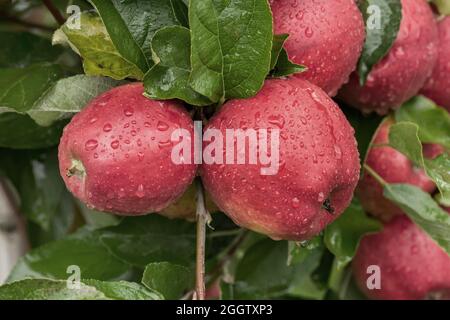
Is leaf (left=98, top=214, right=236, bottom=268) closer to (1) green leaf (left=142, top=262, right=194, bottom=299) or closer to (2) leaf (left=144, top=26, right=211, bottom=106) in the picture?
(1) green leaf (left=142, top=262, right=194, bottom=299)

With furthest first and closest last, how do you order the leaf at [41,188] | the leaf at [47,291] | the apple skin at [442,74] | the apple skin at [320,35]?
the leaf at [41,188], the apple skin at [442,74], the apple skin at [320,35], the leaf at [47,291]

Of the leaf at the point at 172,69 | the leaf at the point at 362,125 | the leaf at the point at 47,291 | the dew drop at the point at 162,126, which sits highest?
the leaf at the point at 172,69

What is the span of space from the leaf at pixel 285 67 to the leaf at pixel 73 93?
0.16 meters

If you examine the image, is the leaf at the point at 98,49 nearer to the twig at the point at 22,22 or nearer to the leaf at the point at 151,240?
the leaf at the point at 151,240

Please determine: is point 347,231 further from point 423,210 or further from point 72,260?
point 72,260

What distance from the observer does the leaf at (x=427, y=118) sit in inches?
36.8

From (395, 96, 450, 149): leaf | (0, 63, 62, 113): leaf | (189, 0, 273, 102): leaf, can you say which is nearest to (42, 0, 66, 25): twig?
(0, 63, 62, 113): leaf

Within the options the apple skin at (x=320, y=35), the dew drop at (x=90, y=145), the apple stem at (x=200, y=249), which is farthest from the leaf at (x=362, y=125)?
the dew drop at (x=90, y=145)

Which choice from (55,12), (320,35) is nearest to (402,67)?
(320,35)

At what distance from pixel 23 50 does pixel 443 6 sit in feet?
1.68

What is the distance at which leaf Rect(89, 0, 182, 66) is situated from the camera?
2.31ft

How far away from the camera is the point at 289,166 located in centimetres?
66

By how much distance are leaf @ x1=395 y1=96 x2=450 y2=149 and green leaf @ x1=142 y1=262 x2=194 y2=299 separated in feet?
1.08
